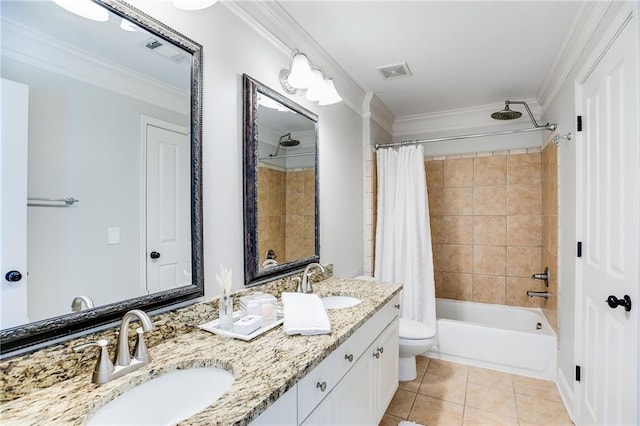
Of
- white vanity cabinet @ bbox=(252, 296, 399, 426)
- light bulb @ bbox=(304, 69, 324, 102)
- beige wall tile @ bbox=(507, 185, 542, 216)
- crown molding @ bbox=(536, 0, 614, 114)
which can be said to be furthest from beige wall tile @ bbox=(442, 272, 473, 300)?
light bulb @ bbox=(304, 69, 324, 102)

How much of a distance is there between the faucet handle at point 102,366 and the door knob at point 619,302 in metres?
1.79

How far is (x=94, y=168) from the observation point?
99cm

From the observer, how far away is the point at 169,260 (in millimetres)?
1218

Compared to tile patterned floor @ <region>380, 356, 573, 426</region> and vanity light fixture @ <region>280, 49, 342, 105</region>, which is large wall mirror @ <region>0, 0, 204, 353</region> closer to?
vanity light fixture @ <region>280, 49, 342, 105</region>

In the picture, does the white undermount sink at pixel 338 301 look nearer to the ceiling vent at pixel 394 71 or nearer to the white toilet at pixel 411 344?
the white toilet at pixel 411 344

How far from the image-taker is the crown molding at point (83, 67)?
83 centimetres

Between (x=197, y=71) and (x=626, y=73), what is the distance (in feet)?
5.55

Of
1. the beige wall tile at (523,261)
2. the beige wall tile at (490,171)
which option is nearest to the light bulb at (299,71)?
→ the beige wall tile at (490,171)

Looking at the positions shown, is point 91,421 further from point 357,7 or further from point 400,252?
point 400,252

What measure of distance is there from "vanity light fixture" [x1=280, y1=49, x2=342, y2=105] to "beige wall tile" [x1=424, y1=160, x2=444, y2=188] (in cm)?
196

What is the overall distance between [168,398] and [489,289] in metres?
3.26

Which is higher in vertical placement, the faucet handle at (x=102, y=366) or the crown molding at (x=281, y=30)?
the crown molding at (x=281, y=30)

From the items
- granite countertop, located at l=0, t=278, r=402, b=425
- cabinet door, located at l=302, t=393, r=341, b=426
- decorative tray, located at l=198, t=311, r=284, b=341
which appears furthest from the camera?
decorative tray, located at l=198, t=311, r=284, b=341

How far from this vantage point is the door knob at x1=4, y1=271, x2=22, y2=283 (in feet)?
2.68
